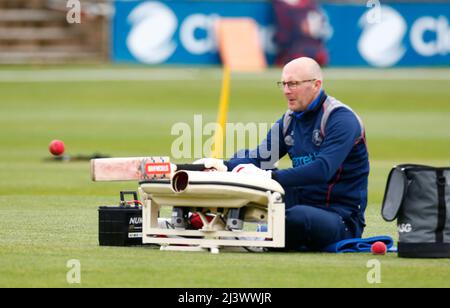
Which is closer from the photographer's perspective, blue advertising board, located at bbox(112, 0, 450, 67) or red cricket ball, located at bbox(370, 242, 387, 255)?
red cricket ball, located at bbox(370, 242, 387, 255)

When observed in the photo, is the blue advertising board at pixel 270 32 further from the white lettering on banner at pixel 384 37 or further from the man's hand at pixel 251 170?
the man's hand at pixel 251 170

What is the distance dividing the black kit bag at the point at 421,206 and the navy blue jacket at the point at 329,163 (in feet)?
2.34

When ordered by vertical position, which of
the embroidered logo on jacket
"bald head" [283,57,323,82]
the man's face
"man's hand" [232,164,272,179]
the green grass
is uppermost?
"bald head" [283,57,323,82]

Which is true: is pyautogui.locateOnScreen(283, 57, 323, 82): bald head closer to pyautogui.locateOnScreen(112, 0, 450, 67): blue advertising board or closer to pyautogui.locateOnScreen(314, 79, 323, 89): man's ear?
pyautogui.locateOnScreen(314, 79, 323, 89): man's ear

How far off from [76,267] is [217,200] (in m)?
1.35

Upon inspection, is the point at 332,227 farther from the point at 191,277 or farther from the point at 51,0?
the point at 51,0

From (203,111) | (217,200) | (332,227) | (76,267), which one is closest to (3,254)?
(76,267)

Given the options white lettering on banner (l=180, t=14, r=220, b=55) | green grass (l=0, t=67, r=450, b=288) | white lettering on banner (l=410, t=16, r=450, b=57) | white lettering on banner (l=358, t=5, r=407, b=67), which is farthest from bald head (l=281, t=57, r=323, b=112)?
white lettering on banner (l=410, t=16, r=450, b=57)

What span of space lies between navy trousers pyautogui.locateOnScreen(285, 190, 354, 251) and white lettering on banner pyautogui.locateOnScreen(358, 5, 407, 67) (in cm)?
3215

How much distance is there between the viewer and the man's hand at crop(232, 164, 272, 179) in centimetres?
1030

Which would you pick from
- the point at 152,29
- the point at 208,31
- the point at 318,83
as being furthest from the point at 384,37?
the point at 318,83

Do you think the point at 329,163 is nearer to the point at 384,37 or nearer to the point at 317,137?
the point at 317,137

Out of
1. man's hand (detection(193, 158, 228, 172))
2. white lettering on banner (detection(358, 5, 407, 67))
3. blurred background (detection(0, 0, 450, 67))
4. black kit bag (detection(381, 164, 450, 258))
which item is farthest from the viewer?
white lettering on banner (detection(358, 5, 407, 67))

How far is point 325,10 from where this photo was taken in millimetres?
42656
